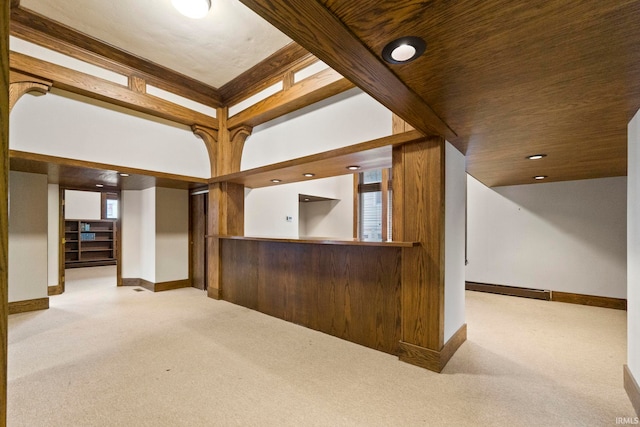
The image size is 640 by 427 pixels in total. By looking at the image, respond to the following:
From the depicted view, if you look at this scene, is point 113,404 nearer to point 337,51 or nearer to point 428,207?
point 337,51

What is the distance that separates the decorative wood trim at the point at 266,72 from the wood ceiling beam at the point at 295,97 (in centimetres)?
22

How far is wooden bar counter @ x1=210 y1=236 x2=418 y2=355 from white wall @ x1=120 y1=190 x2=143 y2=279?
245cm

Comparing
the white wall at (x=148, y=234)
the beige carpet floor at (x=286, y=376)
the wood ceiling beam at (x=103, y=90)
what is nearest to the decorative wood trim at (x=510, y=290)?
the beige carpet floor at (x=286, y=376)

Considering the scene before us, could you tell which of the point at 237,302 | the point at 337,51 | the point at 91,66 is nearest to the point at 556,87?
the point at 337,51

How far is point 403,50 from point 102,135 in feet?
12.7

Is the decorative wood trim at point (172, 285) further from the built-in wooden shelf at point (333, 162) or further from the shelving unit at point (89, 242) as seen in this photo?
the shelving unit at point (89, 242)

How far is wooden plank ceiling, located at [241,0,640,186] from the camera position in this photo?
1.03 m

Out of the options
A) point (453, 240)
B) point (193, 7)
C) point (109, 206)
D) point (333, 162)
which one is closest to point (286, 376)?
point (453, 240)

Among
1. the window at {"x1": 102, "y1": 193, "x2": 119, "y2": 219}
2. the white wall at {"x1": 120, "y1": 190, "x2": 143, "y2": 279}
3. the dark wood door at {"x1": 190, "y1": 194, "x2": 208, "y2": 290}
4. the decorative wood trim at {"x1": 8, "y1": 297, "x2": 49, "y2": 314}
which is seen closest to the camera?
the decorative wood trim at {"x1": 8, "y1": 297, "x2": 49, "y2": 314}

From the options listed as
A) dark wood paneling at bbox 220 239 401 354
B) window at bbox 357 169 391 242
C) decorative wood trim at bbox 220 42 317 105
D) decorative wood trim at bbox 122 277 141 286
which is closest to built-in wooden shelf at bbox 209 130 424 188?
dark wood paneling at bbox 220 239 401 354

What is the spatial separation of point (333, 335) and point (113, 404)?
189 cm

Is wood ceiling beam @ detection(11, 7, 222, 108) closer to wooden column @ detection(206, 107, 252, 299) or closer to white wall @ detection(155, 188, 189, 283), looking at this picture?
wooden column @ detection(206, 107, 252, 299)

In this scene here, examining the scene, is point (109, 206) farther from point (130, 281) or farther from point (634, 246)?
point (634, 246)

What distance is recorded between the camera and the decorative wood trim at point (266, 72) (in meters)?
3.34
